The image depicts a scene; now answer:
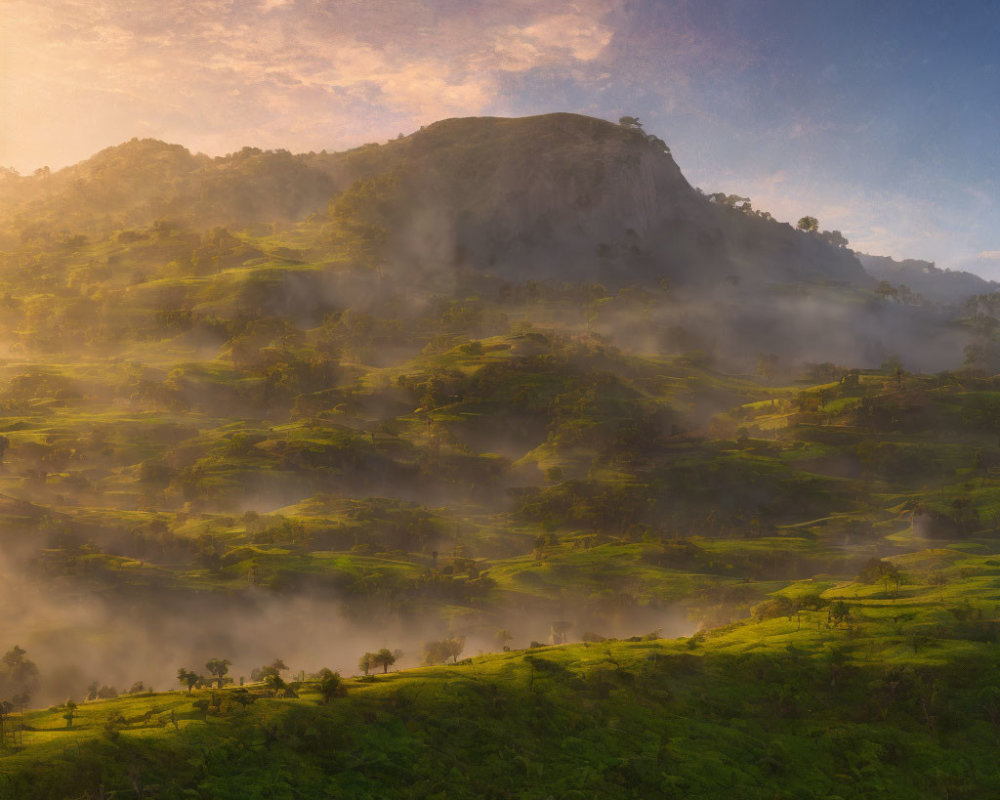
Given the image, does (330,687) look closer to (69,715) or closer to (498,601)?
(69,715)

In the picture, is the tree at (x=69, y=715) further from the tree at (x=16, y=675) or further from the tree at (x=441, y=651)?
the tree at (x=441, y=651)

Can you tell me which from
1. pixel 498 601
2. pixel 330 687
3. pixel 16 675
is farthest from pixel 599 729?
pixel 498 601

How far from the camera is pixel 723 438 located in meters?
189

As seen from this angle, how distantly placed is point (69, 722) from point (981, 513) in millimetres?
132005

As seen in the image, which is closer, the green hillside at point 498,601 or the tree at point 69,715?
the tree at point 69,715

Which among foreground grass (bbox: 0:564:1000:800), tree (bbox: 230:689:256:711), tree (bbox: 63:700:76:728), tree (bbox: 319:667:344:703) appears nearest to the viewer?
foreground grass (bbox: 0:564:1000:800)

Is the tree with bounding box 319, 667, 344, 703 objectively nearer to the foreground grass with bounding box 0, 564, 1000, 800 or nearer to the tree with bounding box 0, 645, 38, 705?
the foreground grass with bounding box 0, 564, 1000, 800

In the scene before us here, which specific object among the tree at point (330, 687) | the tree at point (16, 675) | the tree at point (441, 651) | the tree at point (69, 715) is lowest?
the tree at point (441, 651)

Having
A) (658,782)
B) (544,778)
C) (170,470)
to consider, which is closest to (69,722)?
(544,778)

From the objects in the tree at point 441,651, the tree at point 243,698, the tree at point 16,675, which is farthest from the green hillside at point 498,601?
the tree at point 441,651

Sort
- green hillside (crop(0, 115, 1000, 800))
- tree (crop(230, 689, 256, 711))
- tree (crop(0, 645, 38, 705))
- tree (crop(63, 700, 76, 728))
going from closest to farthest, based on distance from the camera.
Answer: tree (crop(63, 700, 76, 728)) < green hillside (crop(0, 115, 1000, 800)) < tree (crop(230, 689, 256, 711)) < tree (crop(0, 645, 38, 705))

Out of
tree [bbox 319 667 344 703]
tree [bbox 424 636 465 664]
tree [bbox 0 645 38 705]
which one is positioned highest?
tree [bbox 319 667 344 703]

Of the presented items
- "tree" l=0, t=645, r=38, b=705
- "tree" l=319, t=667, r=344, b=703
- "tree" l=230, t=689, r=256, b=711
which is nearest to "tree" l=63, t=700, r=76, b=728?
"tree" l=230, t=689, r=256, b=711

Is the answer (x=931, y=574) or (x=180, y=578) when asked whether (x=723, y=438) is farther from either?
(x=180, y=578)
